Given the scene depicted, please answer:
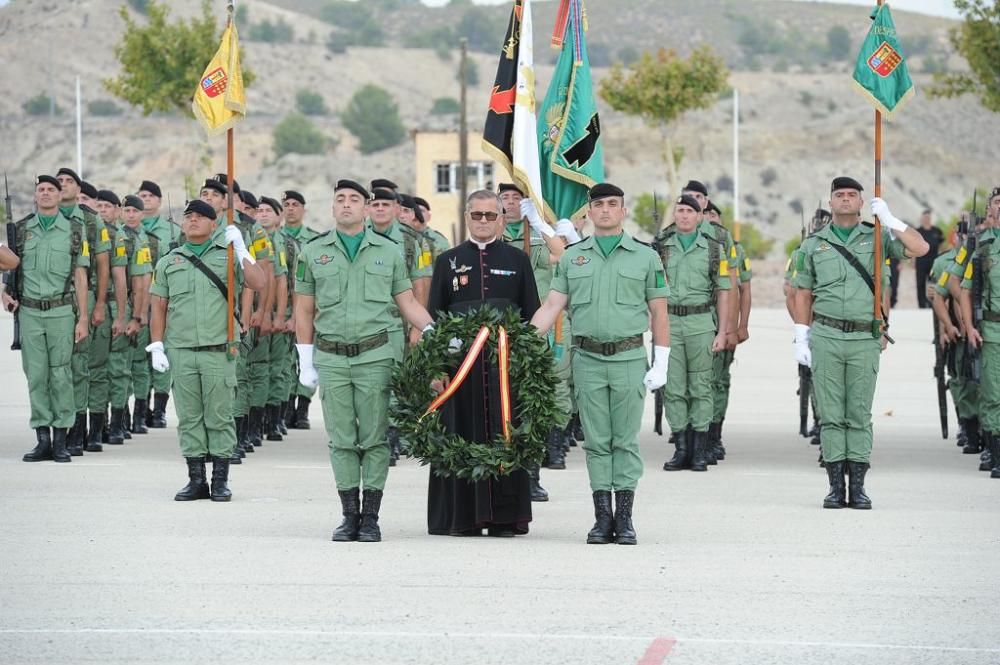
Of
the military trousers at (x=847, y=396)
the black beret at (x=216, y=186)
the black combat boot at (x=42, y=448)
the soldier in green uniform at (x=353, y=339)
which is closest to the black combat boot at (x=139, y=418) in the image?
the black combat boot at (x=42, y=448)

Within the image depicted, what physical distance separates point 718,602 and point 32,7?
132778 millimetres

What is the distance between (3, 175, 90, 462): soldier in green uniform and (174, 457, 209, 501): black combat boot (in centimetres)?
267

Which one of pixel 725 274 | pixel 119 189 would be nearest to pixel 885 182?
pixel 119 189

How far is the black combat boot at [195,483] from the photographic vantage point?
497 inches

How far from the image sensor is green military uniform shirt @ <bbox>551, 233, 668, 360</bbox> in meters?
10.8

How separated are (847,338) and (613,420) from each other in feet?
7.95

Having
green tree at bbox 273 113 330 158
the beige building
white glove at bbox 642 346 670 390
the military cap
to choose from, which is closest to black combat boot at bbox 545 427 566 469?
the military cap

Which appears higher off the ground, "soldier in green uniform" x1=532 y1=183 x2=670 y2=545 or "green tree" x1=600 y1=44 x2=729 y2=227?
"green tree" x1=600 y1=44 x2=729 y2=227

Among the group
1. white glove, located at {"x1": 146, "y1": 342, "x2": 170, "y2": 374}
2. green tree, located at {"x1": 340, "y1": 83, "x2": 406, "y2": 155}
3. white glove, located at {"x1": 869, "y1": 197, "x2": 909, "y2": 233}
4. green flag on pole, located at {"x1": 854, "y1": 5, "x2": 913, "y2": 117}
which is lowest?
white glove, located at {"x1": 146, "y1": 342, "x2": 170, "y2": 374}

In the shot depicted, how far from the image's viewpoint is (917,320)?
38500 millimetres

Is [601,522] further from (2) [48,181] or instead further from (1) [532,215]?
(2) [48,181]

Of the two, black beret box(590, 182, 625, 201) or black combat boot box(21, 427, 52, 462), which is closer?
black beret box(590, 182, 625, 201)

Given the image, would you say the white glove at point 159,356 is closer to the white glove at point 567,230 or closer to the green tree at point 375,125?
the white glove at point 567,230

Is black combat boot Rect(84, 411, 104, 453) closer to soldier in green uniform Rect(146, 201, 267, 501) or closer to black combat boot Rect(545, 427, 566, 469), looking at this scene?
soldier in green uniform Rect(146, 201, 267, 501)
